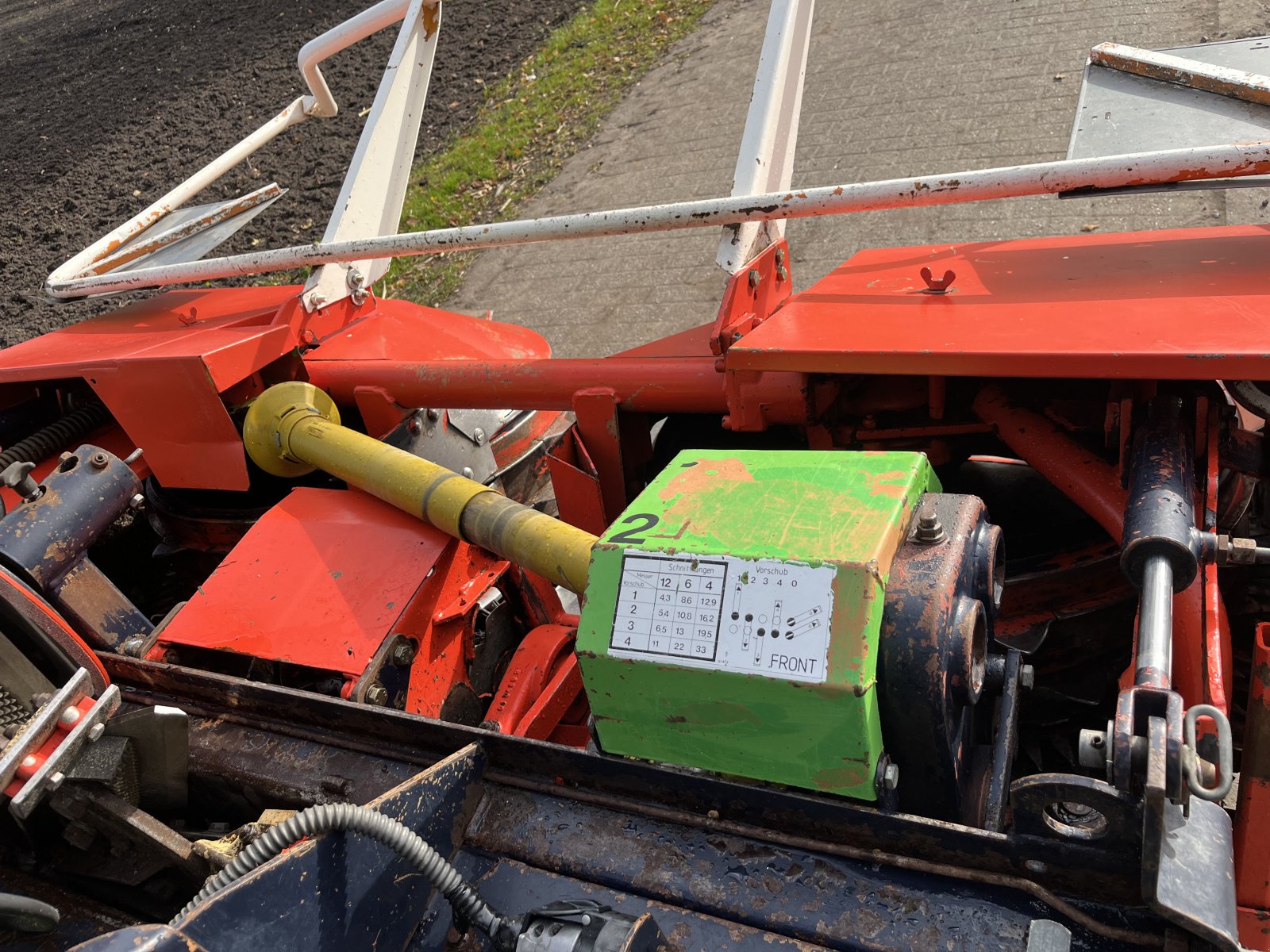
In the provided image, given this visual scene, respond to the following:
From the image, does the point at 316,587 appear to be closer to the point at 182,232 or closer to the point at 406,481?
the point at 406,481

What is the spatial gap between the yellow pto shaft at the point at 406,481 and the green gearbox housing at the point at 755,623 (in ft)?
0.97

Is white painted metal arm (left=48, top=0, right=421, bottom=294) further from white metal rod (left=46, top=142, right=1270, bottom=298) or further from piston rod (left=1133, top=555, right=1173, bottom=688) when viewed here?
piston rod (left=1133, top=555, right=1173, bottom=688)

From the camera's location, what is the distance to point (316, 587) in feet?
6.86

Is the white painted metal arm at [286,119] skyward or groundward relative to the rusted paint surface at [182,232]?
skyward

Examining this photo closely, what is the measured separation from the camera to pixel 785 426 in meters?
2.42

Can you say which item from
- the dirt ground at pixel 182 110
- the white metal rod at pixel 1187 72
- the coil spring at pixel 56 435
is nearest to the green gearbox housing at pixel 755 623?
the white metal rod at pixel 1187 72

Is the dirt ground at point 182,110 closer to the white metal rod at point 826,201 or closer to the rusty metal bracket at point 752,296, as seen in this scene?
the white metal rod at point 826,201

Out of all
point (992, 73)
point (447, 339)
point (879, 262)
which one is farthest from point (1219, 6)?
point (447, 339)

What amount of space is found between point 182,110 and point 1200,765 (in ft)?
28.0

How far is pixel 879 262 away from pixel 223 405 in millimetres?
1584

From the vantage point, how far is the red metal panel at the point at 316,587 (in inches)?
78.0

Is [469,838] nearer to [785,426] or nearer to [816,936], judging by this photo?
[816,936]

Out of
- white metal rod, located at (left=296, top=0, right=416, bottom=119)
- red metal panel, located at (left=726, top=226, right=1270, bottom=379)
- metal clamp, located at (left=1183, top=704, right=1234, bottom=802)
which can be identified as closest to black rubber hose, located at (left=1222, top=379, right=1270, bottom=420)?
red metal panel, located at (left=726, top=226, right=1270, bottom=379)

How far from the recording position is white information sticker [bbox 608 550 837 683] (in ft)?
4.20
